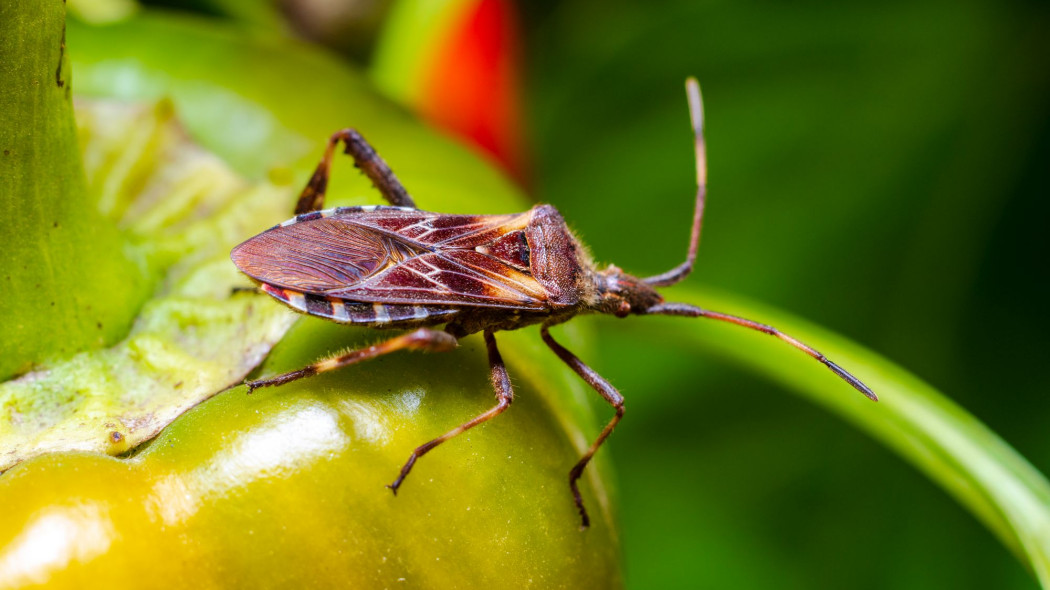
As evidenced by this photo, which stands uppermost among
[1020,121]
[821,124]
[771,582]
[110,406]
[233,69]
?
[1020,121]

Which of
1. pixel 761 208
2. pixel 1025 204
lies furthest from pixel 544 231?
pixel 1025 204

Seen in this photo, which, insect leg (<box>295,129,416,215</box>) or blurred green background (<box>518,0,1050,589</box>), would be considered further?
blurred green background (<box>518,0,1050,589</box>)

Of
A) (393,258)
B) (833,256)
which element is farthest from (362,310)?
(833,256)

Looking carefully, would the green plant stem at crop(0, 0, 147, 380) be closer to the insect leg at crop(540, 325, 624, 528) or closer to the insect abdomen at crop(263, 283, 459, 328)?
the insect abdomen at crop(263, 283, 459, 328)

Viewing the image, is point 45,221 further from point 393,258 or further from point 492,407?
point 492,407

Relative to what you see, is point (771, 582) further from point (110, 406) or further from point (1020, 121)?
point (110, 406)

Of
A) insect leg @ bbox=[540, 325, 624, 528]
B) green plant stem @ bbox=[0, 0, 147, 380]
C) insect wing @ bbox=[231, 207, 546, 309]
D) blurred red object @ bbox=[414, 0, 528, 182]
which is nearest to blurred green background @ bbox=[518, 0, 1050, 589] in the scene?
blurred red object @ bbox=[414, 0, 528, 182]
